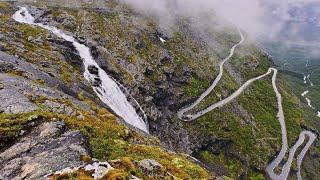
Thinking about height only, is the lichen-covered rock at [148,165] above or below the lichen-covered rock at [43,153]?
above

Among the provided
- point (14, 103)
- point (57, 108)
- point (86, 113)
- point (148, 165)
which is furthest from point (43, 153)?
point (86, 113)

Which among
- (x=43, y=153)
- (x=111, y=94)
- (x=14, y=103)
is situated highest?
(x=43, y=153)

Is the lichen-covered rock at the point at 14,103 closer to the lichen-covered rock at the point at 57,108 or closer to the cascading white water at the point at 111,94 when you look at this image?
the lichen-covered rock at the point at 57,108

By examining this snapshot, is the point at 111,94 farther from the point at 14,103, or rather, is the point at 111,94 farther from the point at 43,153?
the point at 43,153

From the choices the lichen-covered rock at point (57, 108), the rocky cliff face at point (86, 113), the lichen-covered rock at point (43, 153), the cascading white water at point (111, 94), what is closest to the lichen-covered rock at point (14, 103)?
the rocky cliff face at point (86, 113)

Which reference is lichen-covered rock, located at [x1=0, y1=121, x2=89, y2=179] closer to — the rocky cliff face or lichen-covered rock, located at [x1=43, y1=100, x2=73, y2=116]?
the rocky cliff face

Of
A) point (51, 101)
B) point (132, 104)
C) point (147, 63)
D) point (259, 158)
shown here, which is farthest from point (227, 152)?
point (51, 101)

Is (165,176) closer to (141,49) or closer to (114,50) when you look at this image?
(114,50)

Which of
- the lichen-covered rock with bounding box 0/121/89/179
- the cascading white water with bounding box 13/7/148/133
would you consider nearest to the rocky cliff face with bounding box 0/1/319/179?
the lichen-covered rock with bounding box 0/121/89/179
